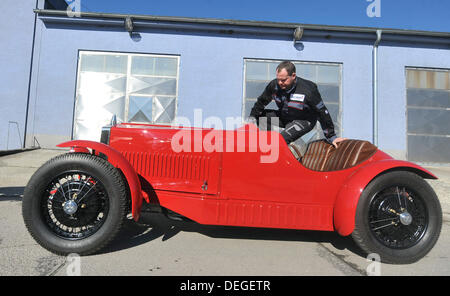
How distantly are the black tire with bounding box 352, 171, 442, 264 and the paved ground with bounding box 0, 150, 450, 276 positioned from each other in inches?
5.2

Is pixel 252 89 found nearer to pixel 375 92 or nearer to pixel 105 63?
A: pixel 375 92

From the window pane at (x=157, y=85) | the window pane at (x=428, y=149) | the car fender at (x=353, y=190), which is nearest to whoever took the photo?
the car fender at (x=353, y=190)

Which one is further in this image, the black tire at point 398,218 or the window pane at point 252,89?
the window pane at point 252,89

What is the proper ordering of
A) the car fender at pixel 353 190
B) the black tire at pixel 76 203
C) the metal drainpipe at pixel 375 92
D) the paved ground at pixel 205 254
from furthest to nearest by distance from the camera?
the metal drainpipe at pixel 375 92 < the car fender at pixel 353 190 < the black tire at pixel 76 203 < the paved ground at pixel 205 254

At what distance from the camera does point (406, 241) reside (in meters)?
2.22

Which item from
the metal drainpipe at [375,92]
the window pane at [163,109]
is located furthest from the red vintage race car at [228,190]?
the metal drainpipe at [375,92]

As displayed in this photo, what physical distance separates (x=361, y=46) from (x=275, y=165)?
7.92 meters

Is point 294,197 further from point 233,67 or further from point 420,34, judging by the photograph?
point 420,34

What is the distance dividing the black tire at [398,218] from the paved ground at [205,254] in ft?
0.43

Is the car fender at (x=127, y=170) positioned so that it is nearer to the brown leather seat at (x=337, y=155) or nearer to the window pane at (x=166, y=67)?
the brown leather seat at (x=337, y=155)

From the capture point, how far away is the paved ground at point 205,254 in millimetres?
1903

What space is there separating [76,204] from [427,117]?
32.5 feet

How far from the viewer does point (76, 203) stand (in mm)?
2102

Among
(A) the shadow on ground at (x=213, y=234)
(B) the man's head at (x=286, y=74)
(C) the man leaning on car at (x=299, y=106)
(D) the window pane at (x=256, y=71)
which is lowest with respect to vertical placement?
(A) the shadow on ground at (x=213, y=234)
